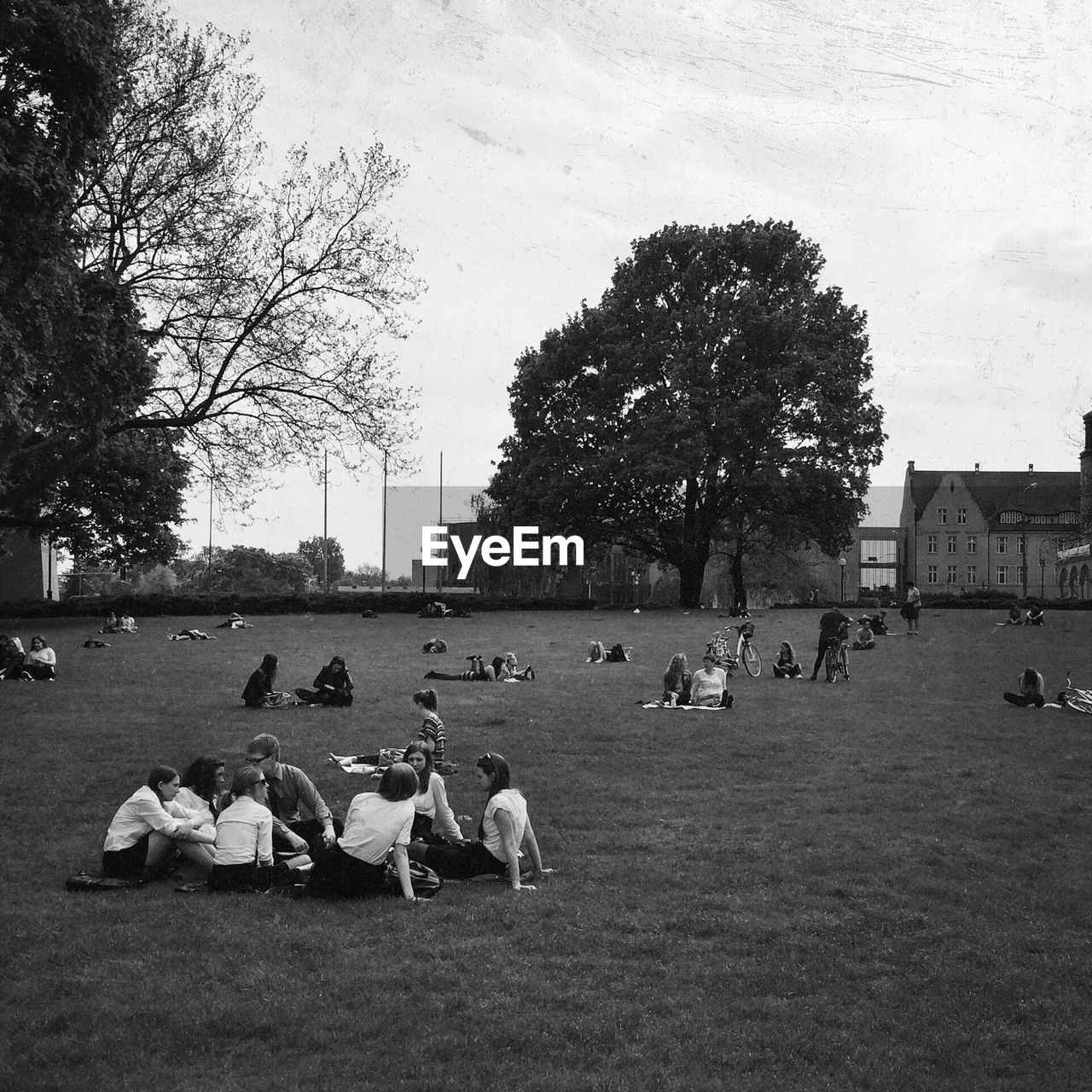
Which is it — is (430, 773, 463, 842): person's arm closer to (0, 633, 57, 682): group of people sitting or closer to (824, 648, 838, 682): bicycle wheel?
(824, 648, 838, 682): bicycle wheel

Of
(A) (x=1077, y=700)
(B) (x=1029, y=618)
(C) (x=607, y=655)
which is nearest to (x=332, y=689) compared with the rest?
(C) (x=607, y=655)

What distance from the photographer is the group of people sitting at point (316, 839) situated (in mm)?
9836

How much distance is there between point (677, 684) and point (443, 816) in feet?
40.2

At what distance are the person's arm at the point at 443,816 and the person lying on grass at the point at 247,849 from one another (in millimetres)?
1507

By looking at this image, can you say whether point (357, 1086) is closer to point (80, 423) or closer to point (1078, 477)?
point (80, 423)

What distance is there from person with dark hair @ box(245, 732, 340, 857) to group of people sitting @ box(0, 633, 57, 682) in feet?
54.7

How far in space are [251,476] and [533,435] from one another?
33.7 metres

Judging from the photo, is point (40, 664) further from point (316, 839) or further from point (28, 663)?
point (316, 839)

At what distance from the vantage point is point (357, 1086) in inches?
238

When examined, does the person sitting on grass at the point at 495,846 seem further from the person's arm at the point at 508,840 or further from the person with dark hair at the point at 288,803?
the person with dark hair at the point at 288,803

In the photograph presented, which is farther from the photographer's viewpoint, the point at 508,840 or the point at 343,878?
the point at 508,840

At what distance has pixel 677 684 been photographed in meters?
23.2

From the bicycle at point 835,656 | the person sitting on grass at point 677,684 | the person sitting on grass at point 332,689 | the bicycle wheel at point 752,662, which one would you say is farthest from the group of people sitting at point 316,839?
the bicycle wheel at point 752,662

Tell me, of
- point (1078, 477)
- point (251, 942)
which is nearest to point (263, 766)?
point (251, 942)
